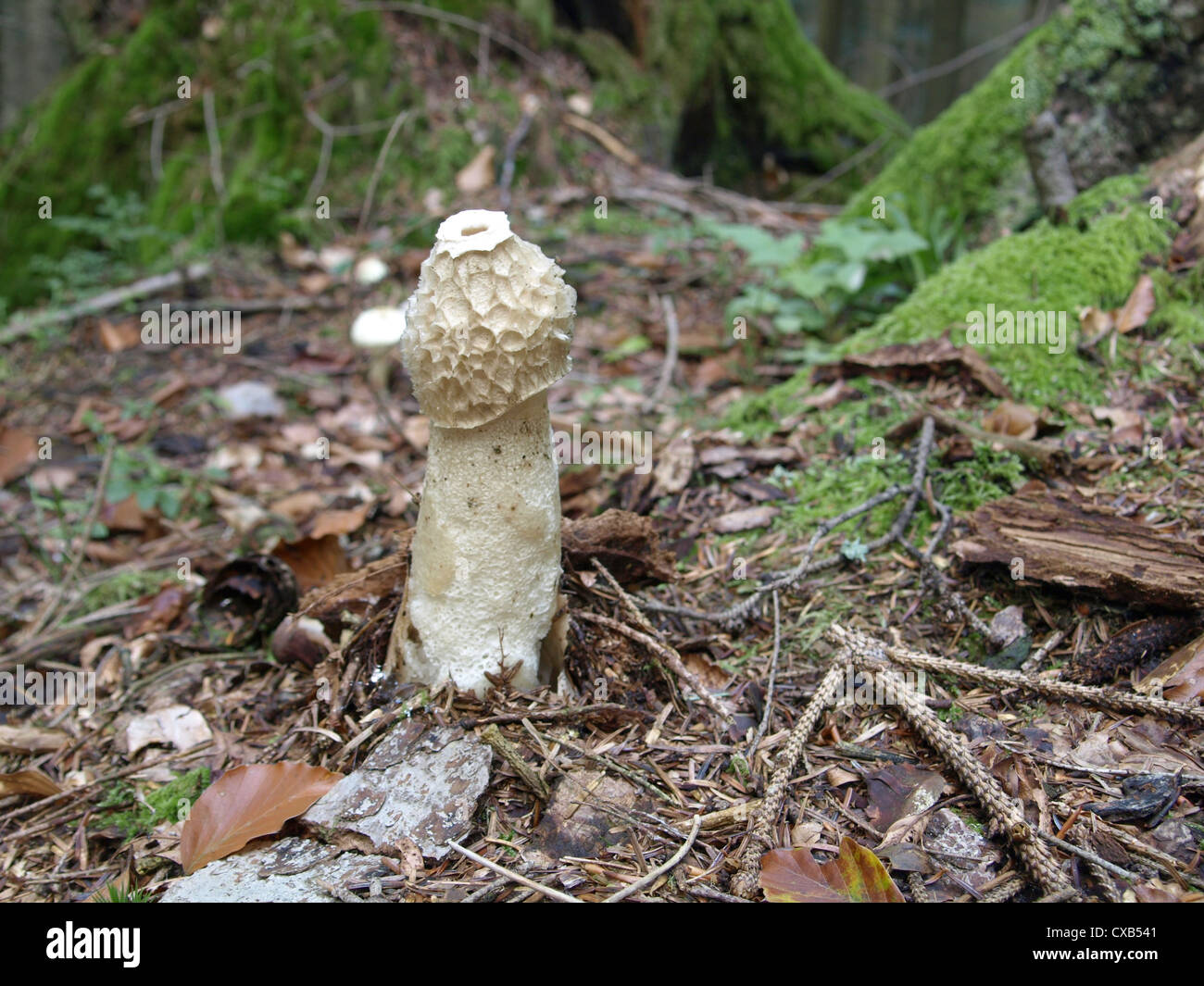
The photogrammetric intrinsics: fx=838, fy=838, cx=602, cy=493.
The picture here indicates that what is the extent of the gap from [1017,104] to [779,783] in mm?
4734

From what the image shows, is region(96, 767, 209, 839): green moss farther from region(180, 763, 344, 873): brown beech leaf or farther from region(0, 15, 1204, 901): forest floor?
region(180, 763, 344, 873): brown beech leaf

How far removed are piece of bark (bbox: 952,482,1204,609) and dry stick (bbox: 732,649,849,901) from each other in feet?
2.38

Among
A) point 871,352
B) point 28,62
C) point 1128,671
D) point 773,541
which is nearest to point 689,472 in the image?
point 773,541

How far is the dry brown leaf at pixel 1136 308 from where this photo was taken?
12.4 ft

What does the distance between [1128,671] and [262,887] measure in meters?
2.46

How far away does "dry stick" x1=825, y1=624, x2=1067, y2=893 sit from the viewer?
1.90 metres

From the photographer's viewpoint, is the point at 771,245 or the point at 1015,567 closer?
the point at 1015,567

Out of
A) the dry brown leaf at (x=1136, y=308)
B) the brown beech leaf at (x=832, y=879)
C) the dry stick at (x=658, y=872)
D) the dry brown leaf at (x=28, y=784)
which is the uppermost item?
the dry brown leaf at (x=1136, y=308)

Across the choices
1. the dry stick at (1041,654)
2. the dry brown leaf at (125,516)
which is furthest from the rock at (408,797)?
the dry brown leaf at (125,516)

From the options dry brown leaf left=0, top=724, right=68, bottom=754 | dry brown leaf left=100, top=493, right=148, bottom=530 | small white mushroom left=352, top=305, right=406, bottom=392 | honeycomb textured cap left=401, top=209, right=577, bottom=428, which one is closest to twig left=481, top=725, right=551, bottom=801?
honeycomb textured cap left=401, top=209, right=577, bottom=428

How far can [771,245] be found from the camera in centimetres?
541

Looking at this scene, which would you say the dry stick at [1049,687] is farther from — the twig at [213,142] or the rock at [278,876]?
the twig at [213,142]

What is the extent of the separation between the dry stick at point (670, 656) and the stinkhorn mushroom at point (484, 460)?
20 centimetres

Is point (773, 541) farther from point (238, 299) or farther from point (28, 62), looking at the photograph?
point (28, 62)
